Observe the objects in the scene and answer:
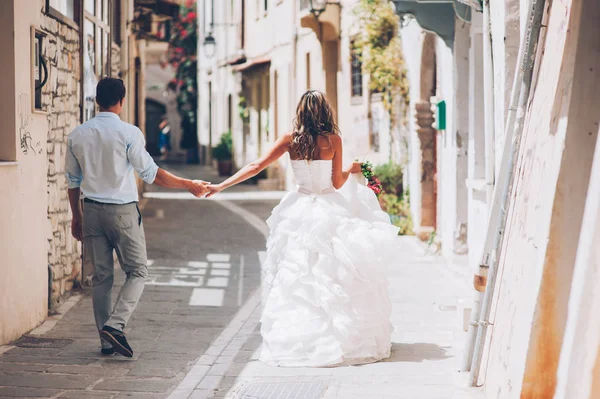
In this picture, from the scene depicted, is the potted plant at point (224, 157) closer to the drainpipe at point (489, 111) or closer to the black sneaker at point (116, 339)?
the drainpipe at point (489, 111)

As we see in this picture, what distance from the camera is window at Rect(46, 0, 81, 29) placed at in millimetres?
9330

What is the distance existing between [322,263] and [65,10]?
4577 millimetres

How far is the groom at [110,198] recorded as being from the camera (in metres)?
7.19

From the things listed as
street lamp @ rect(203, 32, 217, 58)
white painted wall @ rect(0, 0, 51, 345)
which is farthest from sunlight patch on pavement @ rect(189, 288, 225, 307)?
street lamp @ rect(203, 32, 217, 58)

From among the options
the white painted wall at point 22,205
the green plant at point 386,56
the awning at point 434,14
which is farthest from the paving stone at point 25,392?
the green plant at point 386,56

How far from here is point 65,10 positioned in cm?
1041

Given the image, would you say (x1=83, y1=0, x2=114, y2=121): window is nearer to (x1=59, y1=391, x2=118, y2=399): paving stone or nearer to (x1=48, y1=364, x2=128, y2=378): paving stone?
(x1=48, y1=364, x2=128, y2=378): paving stone

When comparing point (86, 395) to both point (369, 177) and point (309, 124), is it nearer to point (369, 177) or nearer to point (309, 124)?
point (309, 124)

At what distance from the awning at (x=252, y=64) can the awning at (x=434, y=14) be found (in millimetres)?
17284

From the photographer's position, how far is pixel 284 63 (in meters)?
28.3

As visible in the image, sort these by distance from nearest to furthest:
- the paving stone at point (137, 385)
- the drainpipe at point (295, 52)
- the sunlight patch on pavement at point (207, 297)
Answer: the paving stone at point (137, 385) < the sunlight patch on pavement at point (207, 297) < the drainpipe at point (295, 52)

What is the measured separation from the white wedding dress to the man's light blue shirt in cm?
112

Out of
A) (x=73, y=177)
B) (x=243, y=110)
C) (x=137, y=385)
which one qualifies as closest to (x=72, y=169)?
(x=73, y=177)

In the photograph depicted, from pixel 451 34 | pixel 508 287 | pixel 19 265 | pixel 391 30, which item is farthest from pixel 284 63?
pixel 508 287
